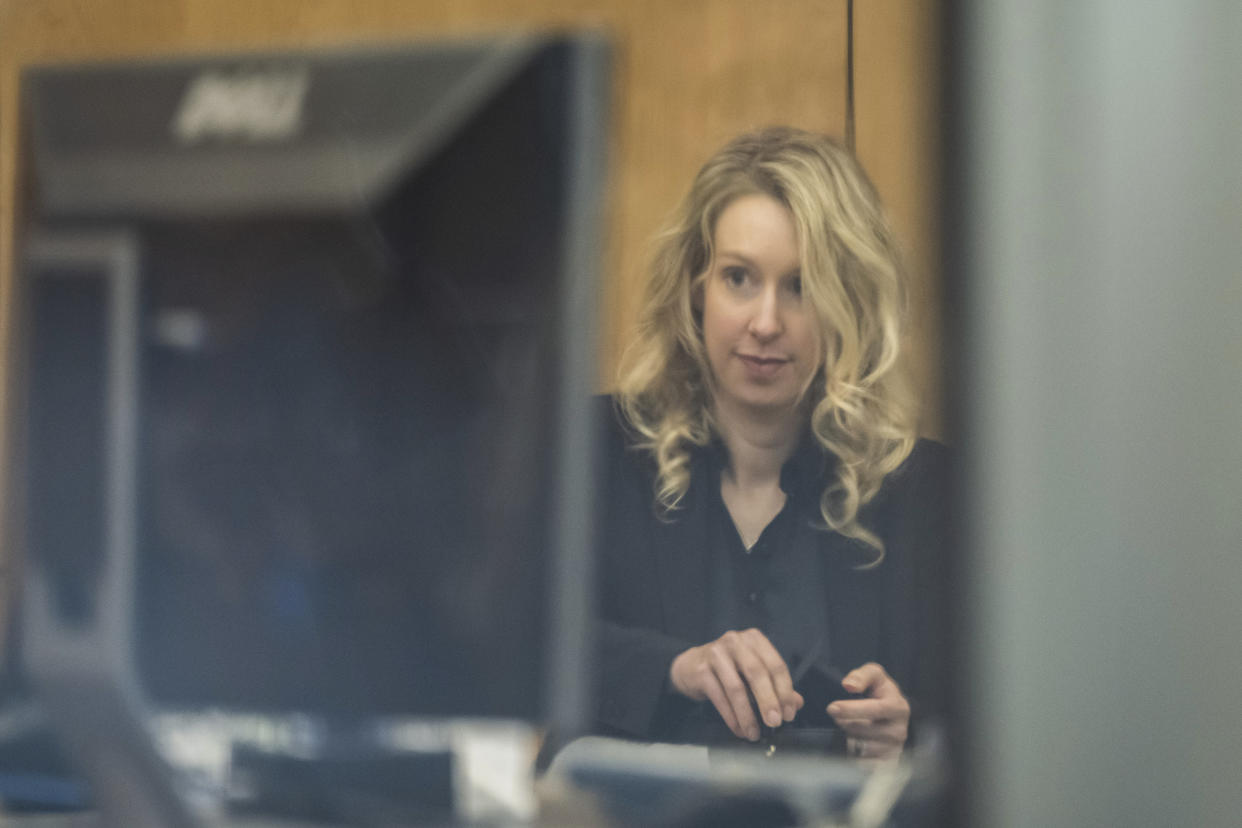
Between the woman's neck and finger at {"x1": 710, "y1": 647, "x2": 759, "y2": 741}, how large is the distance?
12cm

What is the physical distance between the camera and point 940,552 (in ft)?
2.23

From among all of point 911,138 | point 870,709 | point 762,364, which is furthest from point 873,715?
point 911,138

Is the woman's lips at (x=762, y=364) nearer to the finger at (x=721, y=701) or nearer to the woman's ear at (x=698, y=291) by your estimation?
the woman's ear at (x=698, y=291)

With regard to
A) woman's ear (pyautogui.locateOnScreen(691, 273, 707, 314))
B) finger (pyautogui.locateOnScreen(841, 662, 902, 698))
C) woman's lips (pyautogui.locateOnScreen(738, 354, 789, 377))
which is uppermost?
woman's ear (pyautogui.locateOnScreen(691, 273, 707, 314))

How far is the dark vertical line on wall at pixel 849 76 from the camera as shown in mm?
703

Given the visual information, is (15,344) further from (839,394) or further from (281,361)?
(839,394)

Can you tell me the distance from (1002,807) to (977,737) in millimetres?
41

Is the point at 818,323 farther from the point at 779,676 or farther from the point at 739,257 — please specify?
the point at 779,676

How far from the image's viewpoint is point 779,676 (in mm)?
740

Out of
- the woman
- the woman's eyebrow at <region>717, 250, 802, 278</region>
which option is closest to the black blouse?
the woman

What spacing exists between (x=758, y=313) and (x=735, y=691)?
259 mm

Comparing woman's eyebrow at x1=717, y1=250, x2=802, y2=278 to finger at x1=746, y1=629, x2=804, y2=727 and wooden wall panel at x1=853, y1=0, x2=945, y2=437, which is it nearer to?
wooden wall panel at x1=853, y1=0, x2=945, y2=437

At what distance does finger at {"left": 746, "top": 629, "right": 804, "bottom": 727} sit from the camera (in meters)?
0.73

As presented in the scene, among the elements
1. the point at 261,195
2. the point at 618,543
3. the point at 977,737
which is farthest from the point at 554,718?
the point at 261,195
